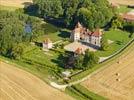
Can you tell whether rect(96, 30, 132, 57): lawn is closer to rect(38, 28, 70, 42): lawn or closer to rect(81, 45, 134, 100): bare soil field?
rect(81, 45, 134, 100): bare soil field

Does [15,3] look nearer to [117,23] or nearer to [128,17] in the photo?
[128,17]

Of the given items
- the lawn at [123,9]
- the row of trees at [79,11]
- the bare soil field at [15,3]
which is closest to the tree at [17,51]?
the row of trees at [79,11]

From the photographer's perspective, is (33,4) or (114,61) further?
(33,4)

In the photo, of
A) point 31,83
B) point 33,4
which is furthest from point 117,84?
point 33,4

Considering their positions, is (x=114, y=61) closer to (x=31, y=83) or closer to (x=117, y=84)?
(x=117, y=84)

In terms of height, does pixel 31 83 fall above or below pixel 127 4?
below

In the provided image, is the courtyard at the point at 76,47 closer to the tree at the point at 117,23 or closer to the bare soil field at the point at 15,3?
the tree at the point at 117,23
